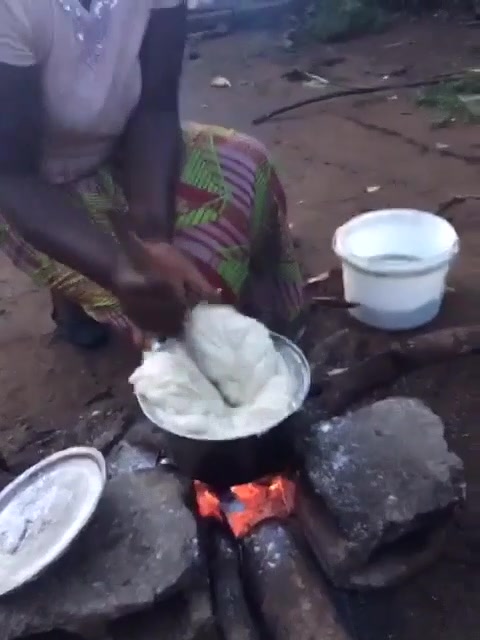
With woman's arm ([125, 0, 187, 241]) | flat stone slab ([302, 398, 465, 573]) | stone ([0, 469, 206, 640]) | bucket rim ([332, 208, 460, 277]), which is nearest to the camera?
stone ([0, 469, 206, 640])

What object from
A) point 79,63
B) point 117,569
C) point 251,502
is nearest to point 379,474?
point 251,502

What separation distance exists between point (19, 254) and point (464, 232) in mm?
1355

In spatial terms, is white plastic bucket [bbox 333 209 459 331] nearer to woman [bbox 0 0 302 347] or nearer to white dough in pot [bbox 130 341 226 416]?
woman [bbox 0 0 302 347]

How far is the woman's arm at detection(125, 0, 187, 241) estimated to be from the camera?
188cm

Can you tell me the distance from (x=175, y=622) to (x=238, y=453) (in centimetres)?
29

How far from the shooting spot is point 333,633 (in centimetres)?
143

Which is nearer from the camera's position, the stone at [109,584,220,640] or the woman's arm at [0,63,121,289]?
the stone at [109,584,220,640]

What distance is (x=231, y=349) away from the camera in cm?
154

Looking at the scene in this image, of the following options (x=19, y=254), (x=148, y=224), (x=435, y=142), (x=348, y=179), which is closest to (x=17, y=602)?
(x=148, y=224)

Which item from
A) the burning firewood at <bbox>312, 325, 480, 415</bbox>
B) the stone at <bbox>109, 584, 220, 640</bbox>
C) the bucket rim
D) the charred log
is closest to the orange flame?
the charred log

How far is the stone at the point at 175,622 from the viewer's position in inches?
58.1

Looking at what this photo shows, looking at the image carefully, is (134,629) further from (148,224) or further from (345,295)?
(345,295)

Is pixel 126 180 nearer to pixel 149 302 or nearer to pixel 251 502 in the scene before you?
pixel 149 302

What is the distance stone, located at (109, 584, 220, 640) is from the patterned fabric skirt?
0.66 meters
